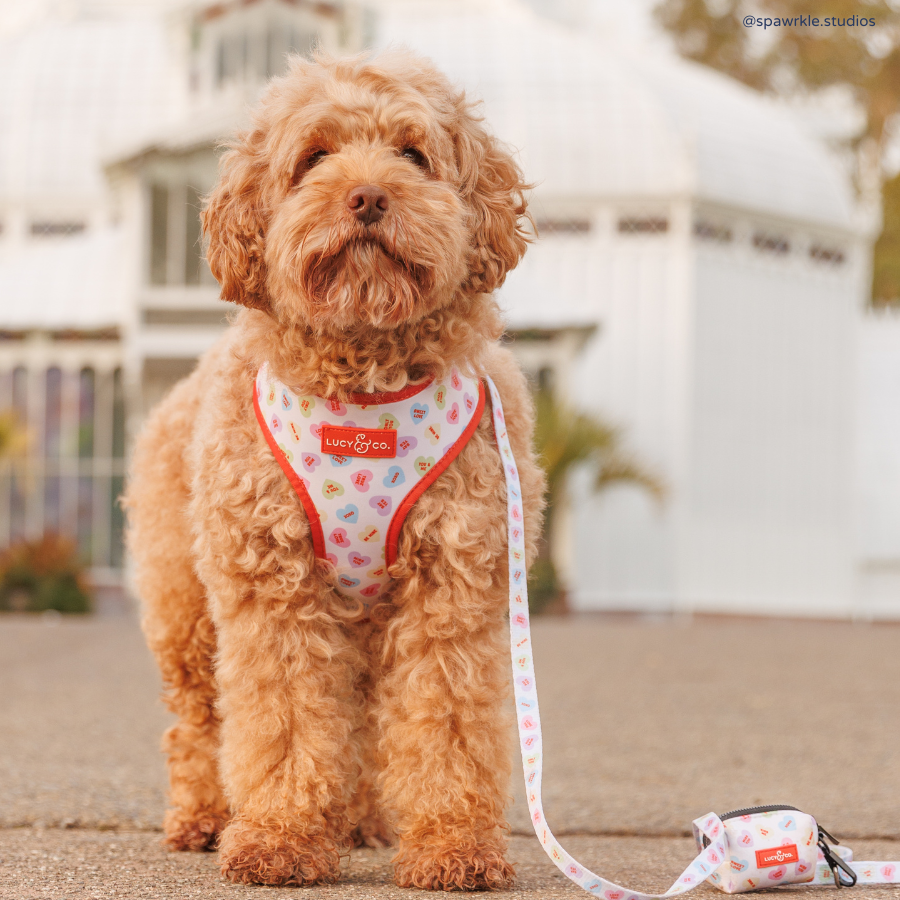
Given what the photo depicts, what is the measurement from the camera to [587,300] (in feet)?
67.3

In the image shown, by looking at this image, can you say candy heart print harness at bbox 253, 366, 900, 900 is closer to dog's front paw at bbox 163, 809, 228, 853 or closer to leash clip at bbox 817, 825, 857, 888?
leash clip at bbox 817, 825, 857, 888

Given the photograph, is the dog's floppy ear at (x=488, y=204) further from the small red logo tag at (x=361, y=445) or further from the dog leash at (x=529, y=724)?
the small red logo tag at (x=361, y=445)

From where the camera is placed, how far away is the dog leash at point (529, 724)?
3229 millimetres

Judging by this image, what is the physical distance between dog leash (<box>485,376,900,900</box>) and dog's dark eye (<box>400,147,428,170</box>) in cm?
63

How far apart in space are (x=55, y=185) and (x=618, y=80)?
9317mm

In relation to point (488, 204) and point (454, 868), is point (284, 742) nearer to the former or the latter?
point (454, 868)

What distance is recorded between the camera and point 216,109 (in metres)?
17.2

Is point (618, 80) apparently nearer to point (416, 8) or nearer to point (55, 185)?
point (416, 8)

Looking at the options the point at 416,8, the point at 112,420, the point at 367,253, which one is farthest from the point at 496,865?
the point at 416,8

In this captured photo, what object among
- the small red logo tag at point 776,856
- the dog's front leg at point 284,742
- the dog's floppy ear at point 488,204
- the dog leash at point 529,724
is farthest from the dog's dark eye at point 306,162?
the small red logo tag at point 776,856

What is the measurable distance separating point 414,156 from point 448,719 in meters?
1.45

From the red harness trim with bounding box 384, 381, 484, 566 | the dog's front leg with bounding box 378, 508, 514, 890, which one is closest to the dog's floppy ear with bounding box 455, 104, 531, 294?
the red harness trim with bounding box 384, 381, 484, 566

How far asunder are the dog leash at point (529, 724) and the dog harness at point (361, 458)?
0.58 ft

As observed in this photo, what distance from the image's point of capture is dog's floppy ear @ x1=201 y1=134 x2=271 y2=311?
333 centimetres
